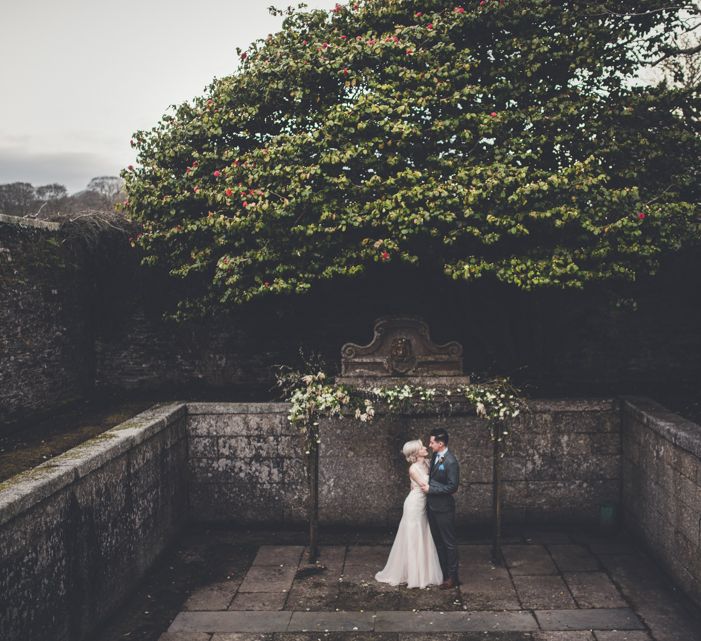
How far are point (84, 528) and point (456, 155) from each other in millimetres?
6265

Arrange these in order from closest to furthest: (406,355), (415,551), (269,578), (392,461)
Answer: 1. (415,551)
2. (269,578)
3. (406,355)
4. (392,461)

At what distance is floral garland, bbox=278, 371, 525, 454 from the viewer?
25.9ft

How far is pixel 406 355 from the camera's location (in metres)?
8.84

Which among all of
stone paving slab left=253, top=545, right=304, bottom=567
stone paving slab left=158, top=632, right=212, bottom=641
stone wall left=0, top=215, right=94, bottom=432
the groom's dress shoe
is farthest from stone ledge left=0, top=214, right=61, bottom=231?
the groom's dress shoe

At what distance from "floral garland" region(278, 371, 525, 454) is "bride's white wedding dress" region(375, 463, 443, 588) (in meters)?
0.97

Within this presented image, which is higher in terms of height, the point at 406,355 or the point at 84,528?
the point at 406,355

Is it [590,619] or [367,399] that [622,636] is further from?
[367,399]

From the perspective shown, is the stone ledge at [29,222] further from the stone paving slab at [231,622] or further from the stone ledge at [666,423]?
the stone ledge at [666,423]

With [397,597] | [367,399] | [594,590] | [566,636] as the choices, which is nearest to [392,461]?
[367,399]

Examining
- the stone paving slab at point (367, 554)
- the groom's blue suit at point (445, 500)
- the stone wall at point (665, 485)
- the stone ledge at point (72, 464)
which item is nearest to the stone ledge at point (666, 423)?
the stone wall at point (665, 485)

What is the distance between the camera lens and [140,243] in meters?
9.41

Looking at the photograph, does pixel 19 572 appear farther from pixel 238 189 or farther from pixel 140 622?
pixel 238 189

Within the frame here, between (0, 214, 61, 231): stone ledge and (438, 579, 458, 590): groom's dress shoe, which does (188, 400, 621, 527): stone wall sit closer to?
(438, 579, 458, 590): groom's dress shoe

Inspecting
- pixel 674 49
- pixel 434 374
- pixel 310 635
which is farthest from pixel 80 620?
pixel 674 49
